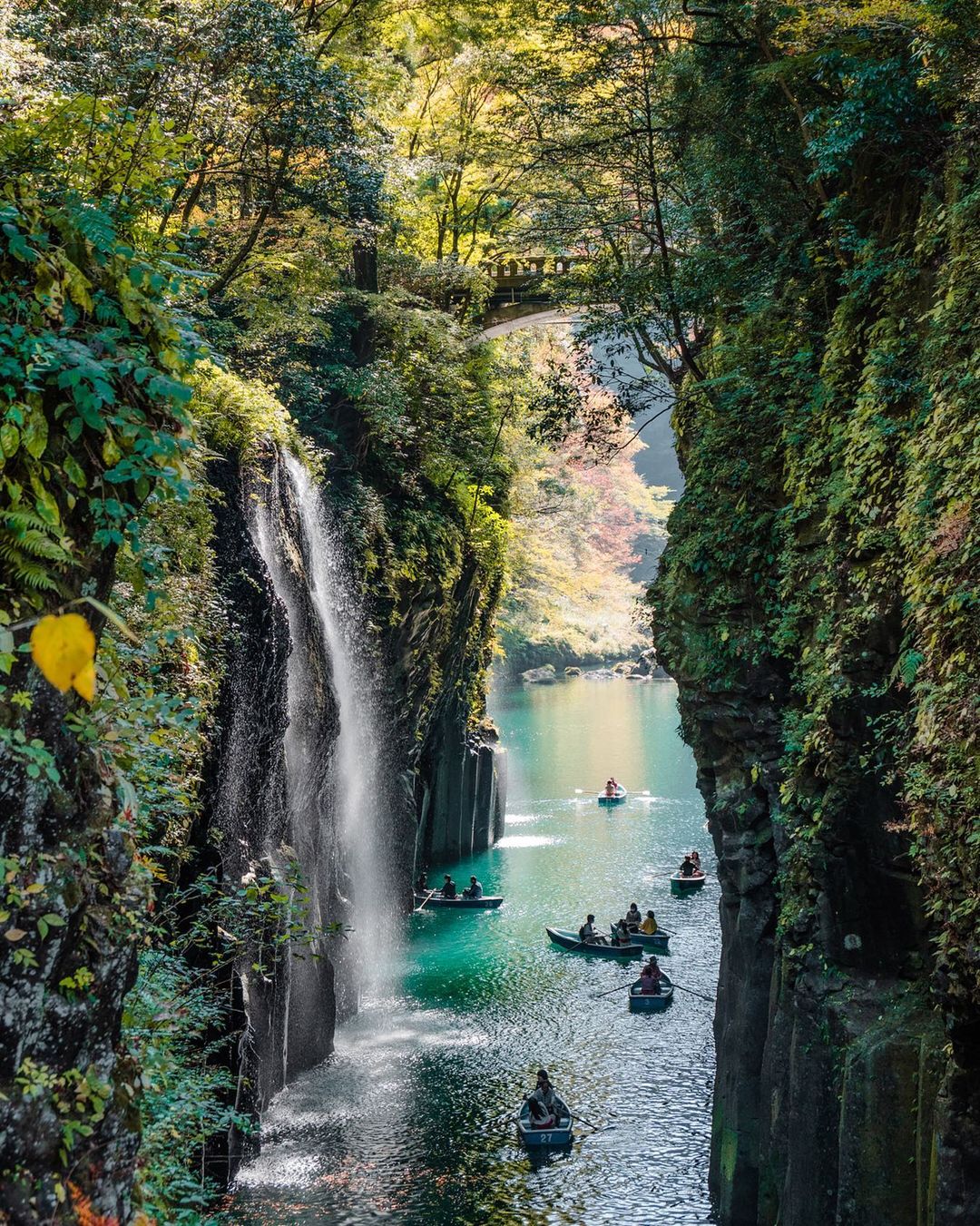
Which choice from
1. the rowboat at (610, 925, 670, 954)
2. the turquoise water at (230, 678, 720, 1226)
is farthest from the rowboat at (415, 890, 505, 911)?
the rowboat at (610, 925, 670, 954)

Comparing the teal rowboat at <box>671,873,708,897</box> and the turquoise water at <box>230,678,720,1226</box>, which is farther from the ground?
the teal rowboat at <box>671,873,708,897</box>

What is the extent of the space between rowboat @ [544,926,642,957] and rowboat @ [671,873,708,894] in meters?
4.84

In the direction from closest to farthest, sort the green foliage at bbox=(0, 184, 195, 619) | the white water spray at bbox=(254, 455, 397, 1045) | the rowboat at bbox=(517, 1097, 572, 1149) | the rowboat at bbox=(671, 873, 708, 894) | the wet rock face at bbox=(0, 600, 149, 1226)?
the wet rock face at bbox=(0, 600, 149, 1226) → the green foliage at bbox=(0, 184, 195, 619) → the rowboat at bbox=(517, 1097, 572, 1149) → the white water spray at bbox=(254, 455, 397, 1045) → the rowboat at bbox=(671, 873, 708, 894)

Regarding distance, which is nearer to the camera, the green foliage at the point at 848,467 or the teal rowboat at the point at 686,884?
the green foliage at the point at 848,467

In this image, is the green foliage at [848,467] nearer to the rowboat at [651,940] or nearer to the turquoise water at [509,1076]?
the turquoise water at [509,1076]

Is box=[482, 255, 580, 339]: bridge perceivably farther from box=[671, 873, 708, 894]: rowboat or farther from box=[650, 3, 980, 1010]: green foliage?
box=[671, 873, 708, 894]: rowboat

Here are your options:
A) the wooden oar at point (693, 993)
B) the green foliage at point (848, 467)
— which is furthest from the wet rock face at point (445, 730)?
the green foliage at point (848, 467)

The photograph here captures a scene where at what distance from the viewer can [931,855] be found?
8.52 metres

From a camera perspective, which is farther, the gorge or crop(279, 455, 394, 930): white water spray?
crop(279, 455, 394, 930): white water spray

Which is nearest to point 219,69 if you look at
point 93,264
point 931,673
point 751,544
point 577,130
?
point 577,130

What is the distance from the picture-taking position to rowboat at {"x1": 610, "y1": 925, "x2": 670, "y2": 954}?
23.8 metres

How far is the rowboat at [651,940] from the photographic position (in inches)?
936

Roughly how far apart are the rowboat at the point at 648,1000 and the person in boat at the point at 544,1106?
539cm

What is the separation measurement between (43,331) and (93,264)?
2.02ft
